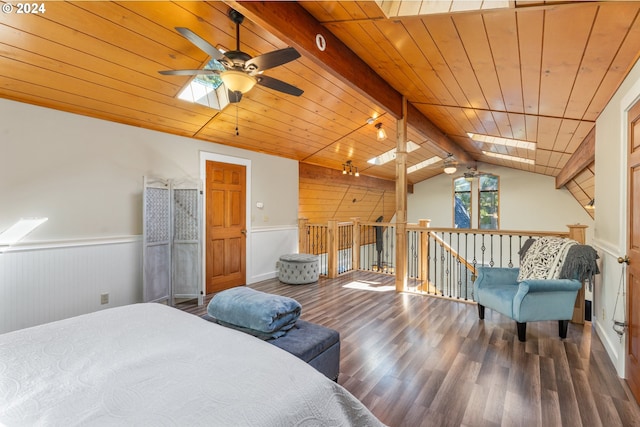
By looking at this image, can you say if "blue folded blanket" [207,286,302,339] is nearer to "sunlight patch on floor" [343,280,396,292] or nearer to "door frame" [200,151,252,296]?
"door frame" [200,151,252,296]

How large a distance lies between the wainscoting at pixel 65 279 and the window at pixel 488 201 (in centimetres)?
876

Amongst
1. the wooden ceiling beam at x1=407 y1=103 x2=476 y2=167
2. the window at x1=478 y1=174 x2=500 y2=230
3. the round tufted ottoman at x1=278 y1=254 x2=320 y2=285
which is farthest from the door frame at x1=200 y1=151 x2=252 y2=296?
the window at x1=478 y1=174 x2=500 y2=230

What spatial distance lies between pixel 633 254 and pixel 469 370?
1.37 meters

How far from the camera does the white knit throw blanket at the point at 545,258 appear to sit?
9.16 feet

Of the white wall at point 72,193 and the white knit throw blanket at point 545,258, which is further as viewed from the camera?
the white knit throw blanket at point 545,258

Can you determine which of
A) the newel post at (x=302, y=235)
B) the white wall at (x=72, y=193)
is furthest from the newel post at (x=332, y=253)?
the white wall at (x=72, y=193)

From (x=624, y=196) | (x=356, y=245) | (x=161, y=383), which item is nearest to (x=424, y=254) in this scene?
(x=356, y=245)

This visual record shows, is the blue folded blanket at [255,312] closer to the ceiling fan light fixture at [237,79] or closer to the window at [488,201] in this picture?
the ceiling fan light fixture at [237,79]

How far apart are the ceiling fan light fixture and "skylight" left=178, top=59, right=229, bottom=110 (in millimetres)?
1280

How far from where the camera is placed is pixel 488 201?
28.3ft

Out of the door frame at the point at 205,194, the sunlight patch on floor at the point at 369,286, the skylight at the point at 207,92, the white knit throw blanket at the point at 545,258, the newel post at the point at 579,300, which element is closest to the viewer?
the white knit throw blanket at the point at 545,258

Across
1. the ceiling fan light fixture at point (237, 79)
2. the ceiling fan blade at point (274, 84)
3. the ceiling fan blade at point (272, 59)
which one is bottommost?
the ceiling fan light fixture at point (237, 79)

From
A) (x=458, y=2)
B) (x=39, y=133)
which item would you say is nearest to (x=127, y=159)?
(x=39, y=133)

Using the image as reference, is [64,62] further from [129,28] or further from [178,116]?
[178,116]
